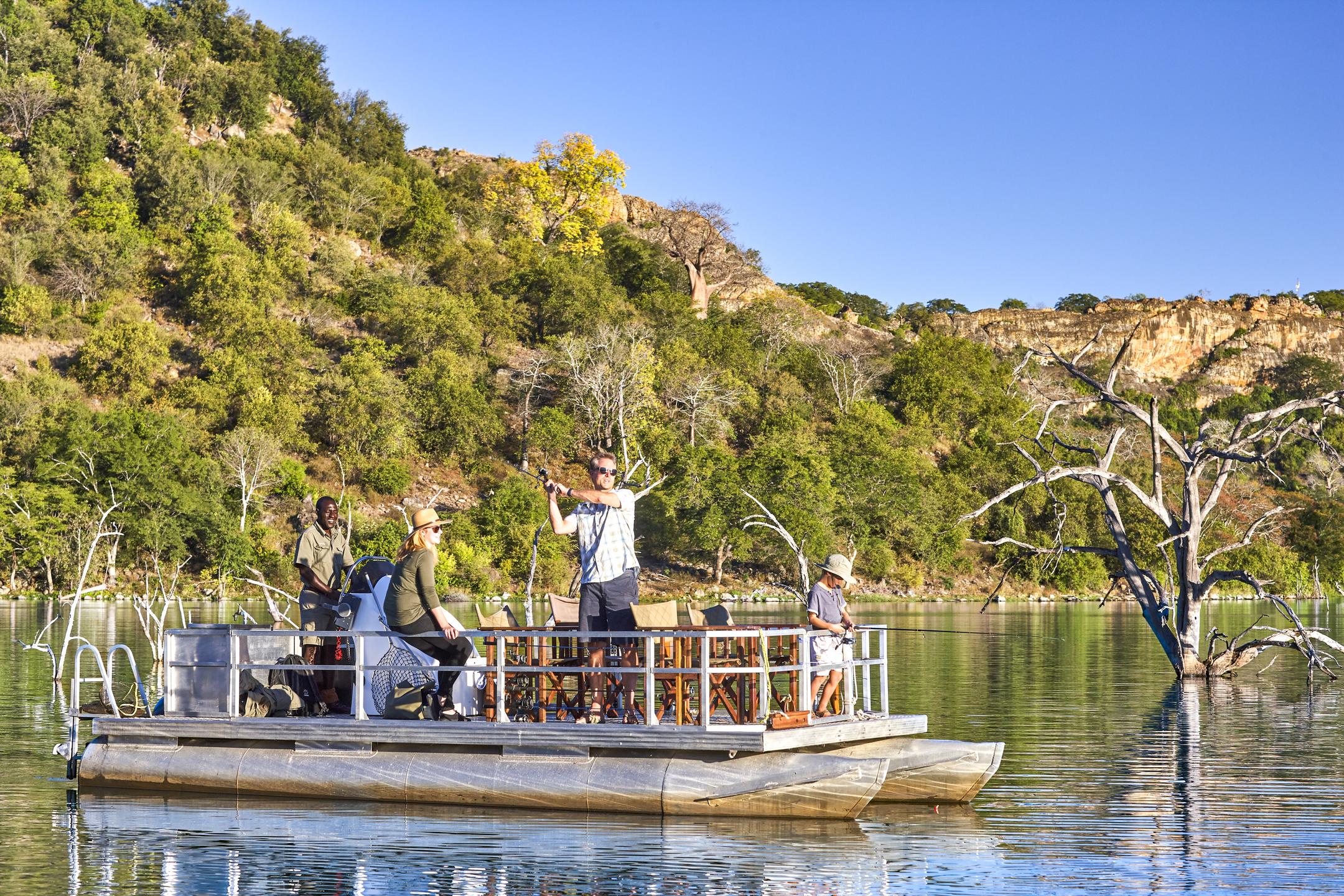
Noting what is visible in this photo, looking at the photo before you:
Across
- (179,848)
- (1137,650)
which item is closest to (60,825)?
(179,848)

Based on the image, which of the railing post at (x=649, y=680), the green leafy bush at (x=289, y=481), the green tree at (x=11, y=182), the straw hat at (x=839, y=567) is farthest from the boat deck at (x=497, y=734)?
the green tree at (x=11, y=182)

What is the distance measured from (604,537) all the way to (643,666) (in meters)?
1.18

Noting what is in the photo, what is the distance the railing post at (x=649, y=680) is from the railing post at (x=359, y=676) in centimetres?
264

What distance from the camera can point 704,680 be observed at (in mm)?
11930

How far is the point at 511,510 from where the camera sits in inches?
2881

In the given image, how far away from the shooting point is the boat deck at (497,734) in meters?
12.2

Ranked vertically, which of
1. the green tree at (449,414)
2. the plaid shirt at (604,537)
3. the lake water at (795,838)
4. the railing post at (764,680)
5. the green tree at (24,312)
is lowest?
the lake water at (795,838)

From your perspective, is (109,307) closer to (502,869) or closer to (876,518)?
(876,518)

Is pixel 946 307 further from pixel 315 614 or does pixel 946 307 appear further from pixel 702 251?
pixel 315 614

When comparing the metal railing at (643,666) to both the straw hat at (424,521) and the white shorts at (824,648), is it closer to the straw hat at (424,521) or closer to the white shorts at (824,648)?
the white shorts at (824,648)

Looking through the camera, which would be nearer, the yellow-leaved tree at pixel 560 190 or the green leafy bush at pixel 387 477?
the green leafy bush at pixel 387 477

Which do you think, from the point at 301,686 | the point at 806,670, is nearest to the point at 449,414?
the point at 301,686

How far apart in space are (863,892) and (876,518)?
69498 mm

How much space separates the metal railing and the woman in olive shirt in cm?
13
